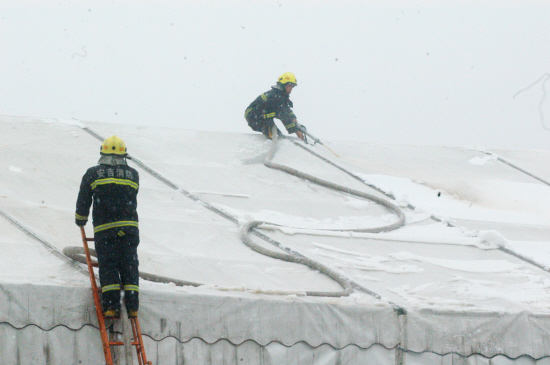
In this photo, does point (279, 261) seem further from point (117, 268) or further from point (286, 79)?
point (286, 79)

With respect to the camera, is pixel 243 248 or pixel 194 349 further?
pixel 243 248

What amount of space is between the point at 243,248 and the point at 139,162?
70.5 inches

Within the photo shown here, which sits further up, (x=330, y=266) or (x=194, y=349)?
(x=330, y=266)

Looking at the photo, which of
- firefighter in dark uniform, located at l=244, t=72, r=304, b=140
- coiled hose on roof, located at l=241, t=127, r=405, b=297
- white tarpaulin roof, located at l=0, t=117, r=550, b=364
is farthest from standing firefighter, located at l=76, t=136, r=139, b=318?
firefighter in dark uniform, located at l=244, t=72, r=304, b=140

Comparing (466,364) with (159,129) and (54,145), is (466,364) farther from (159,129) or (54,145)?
(159,129)

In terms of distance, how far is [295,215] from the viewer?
4918mm

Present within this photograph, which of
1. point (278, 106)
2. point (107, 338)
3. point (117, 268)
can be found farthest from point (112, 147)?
point (278, 106)

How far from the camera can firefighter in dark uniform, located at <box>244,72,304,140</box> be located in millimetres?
6555

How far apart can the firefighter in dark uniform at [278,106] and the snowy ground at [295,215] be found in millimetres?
228

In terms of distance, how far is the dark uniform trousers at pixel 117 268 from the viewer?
2.83m

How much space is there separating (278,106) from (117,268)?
12.8ft

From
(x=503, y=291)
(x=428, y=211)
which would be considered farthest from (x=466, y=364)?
(x=428, y=211)

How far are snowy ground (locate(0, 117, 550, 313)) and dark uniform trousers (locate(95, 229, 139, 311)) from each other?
0.18 meters

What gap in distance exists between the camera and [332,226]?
4.78 metres
